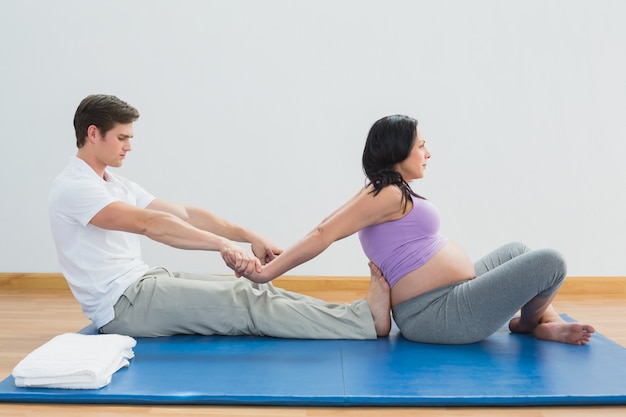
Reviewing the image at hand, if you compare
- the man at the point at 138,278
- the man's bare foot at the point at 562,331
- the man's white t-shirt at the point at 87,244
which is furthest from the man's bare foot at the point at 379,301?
the man's white t-shirt at the point at 87,244

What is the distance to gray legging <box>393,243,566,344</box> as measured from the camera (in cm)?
269

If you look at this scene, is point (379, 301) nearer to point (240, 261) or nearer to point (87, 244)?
point (240, 261)

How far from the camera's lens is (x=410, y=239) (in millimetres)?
2861

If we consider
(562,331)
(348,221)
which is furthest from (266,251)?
(562,331)

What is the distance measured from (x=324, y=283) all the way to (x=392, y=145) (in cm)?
192

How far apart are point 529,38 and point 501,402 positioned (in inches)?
113

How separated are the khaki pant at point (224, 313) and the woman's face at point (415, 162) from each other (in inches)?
21.6

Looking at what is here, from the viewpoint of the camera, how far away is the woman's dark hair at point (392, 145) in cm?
285

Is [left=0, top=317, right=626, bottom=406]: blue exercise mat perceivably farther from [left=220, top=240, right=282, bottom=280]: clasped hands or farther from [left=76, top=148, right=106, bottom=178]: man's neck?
[left=76, top=148, right=106, bottom=178]: man's neck

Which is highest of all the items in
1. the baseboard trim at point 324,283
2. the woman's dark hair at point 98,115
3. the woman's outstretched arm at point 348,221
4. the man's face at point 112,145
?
the woman's dark hair at point 98,115

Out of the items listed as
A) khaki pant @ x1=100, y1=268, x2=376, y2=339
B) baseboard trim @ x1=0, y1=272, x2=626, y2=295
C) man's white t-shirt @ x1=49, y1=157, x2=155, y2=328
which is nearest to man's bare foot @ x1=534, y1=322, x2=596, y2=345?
khaki pant @ x1=100, y1=268, x2=376, y2=339

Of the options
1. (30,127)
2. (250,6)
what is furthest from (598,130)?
(30,127)

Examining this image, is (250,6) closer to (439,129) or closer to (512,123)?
(439,129)

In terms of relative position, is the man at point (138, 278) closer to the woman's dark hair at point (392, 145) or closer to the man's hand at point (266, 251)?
the man's hand at point (266, 251)
